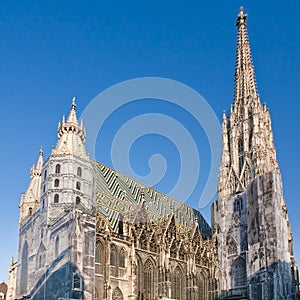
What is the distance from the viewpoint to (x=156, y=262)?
49.5 m

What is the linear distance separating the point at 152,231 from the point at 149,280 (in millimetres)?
5204

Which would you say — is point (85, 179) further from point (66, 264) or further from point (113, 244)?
point (66, 264)

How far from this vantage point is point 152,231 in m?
50.0

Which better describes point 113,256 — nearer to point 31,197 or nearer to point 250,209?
point 31,197

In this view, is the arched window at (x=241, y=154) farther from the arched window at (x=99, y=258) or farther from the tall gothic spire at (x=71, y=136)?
the arched window at (x=99, y=258)

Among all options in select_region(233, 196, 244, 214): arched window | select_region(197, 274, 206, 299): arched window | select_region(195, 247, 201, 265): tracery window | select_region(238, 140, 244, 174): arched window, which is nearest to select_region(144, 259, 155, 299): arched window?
select_region(195, 247, 201, 265): tracery window

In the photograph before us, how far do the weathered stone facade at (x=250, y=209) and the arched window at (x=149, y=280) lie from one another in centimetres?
1199

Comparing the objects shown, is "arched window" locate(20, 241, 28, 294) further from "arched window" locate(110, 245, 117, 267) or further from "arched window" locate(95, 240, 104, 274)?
"arched window" locate(110, 245, 117, 267)

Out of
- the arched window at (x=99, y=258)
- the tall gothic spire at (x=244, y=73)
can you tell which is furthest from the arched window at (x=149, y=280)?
the tall gothic spire at (x=244, y=73)

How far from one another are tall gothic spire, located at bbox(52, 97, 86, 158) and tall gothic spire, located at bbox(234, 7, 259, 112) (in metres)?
27.1

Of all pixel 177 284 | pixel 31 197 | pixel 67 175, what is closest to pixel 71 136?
pixel 67 175

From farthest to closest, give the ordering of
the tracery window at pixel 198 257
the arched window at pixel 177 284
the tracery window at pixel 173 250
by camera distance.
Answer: the tracery window at pixel 198 257, the tracery window at pixel 173 250, the arched window at pixel 177 284

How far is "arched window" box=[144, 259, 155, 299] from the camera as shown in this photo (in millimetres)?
47688

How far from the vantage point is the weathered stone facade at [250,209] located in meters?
51.8
